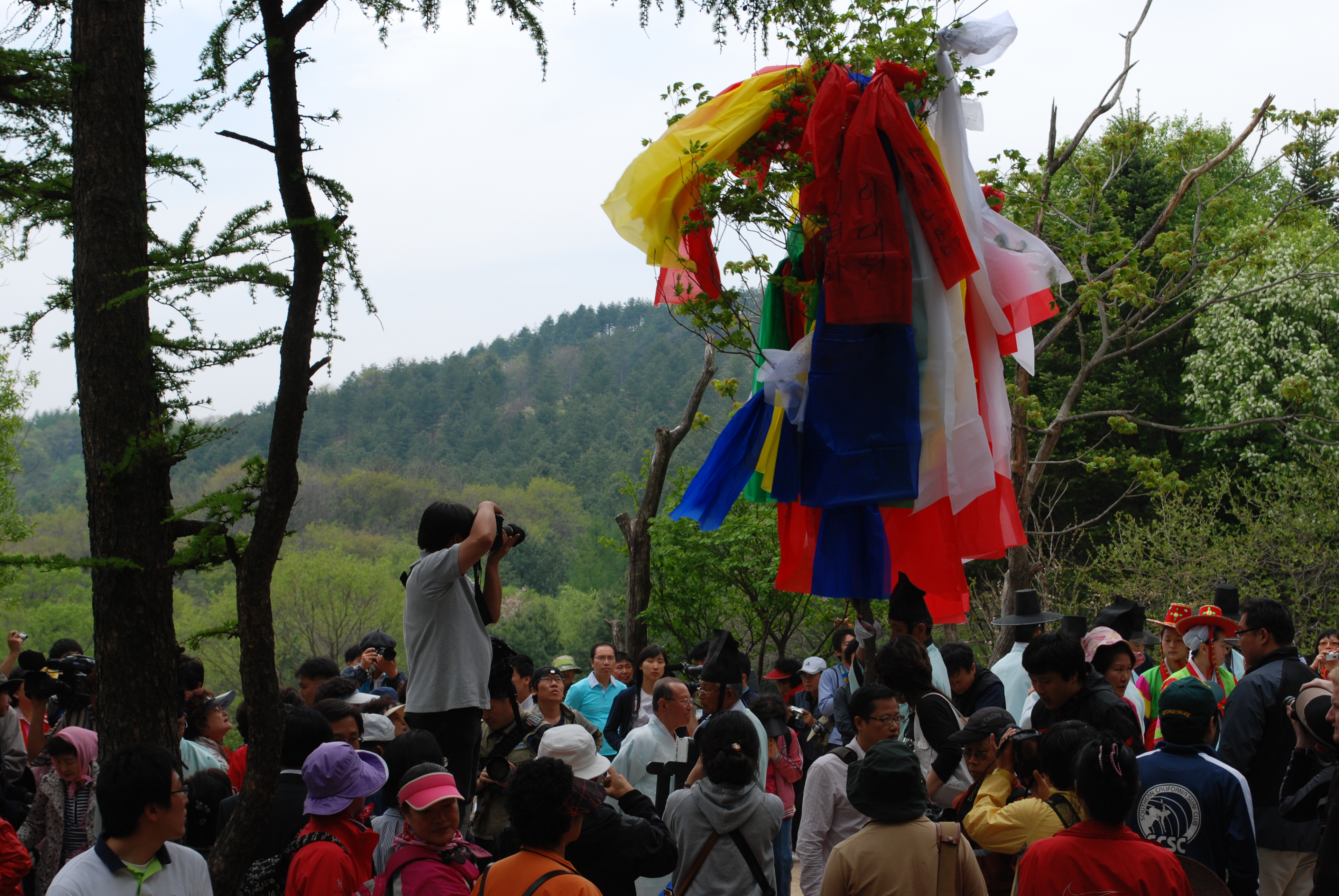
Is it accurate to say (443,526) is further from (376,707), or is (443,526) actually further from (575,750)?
(376,707)

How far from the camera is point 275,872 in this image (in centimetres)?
324

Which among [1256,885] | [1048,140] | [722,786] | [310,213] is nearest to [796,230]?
[310,213]

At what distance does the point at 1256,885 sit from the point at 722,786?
1805 mm

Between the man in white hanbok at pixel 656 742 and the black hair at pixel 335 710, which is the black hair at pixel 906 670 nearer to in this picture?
the man in white hanbok at pixel 656 742

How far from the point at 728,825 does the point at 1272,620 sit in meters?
2.82

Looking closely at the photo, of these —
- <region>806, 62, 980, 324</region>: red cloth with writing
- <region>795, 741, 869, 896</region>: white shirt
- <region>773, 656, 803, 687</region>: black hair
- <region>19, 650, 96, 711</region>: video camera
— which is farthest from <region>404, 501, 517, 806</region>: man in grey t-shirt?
<region>773, 656, 803, 687</region>: black hair

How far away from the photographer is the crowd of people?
9.09 feet

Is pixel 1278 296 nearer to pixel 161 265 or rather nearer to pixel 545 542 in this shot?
pixel 161 265

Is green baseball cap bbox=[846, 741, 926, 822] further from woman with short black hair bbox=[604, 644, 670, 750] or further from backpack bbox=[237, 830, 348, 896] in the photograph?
woman with short black hair bbox=[604, 644, 670, 750]

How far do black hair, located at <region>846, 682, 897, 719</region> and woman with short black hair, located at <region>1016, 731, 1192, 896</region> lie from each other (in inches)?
48.2

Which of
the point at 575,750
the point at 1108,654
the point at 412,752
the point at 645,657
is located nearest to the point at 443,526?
the point at 412,752

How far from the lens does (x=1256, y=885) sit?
342 cm

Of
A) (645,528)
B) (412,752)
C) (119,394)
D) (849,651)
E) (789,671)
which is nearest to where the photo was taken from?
(119,394)

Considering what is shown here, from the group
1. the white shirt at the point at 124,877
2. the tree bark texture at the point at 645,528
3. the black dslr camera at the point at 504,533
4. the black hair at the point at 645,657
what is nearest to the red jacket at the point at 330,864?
the white shirt at the point at 124,877
